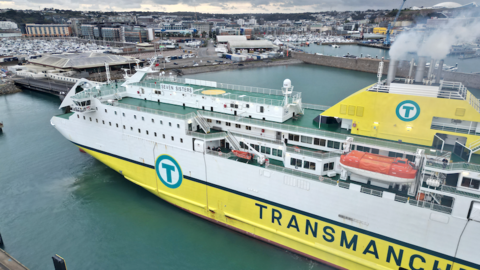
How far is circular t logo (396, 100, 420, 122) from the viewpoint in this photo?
9797mm

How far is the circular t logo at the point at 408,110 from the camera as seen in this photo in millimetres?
9797

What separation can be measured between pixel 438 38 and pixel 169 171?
1222 cm

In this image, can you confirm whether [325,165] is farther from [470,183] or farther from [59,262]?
[59,262]

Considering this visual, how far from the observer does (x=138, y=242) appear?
12117 mm

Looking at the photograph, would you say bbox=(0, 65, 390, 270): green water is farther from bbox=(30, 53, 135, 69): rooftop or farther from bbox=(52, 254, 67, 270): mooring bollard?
bbox=(30, 53, 135, 69): rooftop

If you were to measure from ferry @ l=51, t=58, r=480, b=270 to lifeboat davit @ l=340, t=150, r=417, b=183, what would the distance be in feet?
0.32

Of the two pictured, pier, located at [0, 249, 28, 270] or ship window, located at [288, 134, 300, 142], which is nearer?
pier, located at [0, 249, 28, 270]

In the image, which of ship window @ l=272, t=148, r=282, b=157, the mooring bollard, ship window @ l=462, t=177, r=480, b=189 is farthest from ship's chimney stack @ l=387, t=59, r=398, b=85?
the mooring bollard

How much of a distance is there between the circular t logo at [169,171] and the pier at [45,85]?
95.3 feet

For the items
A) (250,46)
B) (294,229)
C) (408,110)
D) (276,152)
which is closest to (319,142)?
(276,152)

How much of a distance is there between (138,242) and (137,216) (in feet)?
5.89

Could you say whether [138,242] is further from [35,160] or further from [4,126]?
[4,126]

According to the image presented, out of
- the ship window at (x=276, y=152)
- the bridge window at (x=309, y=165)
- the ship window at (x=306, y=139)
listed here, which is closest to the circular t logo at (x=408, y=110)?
the ship window at (x=306, y=139)

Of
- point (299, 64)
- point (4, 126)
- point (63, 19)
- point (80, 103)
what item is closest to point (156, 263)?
point (80, 103)
